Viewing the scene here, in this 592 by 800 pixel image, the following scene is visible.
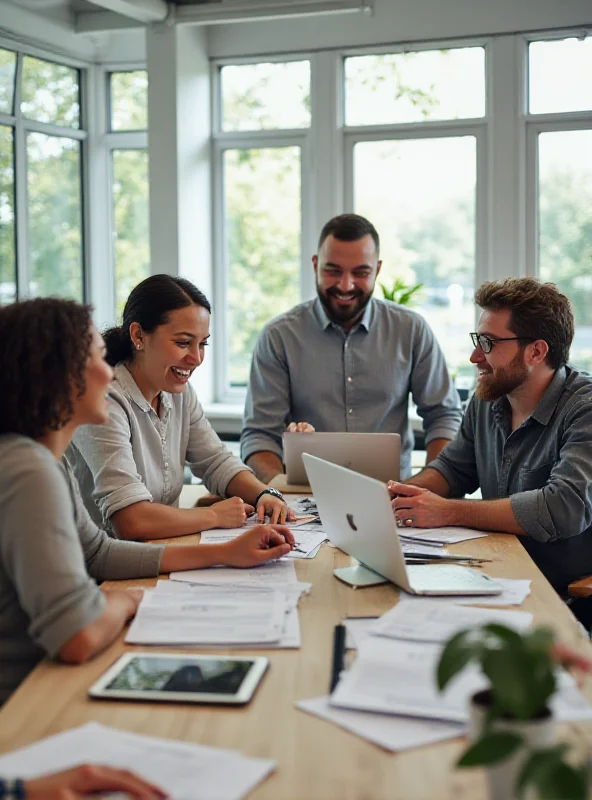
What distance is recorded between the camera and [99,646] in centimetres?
155

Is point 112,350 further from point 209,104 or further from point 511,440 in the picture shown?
point 209,104

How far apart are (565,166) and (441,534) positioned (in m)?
3.62

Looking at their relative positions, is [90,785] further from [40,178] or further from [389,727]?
[40,178]

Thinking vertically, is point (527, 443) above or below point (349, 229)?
below

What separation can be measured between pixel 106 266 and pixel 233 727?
530 centimetres

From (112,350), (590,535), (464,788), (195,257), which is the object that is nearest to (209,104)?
(195,257)

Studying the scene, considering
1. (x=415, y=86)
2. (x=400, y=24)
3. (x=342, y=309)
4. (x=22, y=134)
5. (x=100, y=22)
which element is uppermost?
(x=100, y=22)

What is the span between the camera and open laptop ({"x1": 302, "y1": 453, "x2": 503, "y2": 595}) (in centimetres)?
177

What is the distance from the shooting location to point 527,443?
8.80 feet

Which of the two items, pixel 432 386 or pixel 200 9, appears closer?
pixel 432 386

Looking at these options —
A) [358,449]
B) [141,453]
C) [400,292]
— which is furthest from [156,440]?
[400,292]

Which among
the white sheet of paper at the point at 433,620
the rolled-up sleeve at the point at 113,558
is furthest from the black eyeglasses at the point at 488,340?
the rolled-up sleeve at the point at 113,558

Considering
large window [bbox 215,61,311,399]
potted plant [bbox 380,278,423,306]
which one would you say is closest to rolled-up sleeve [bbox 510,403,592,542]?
potted plant [bbox 380,278,423,306]

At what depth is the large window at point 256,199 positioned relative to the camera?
5777 mm
